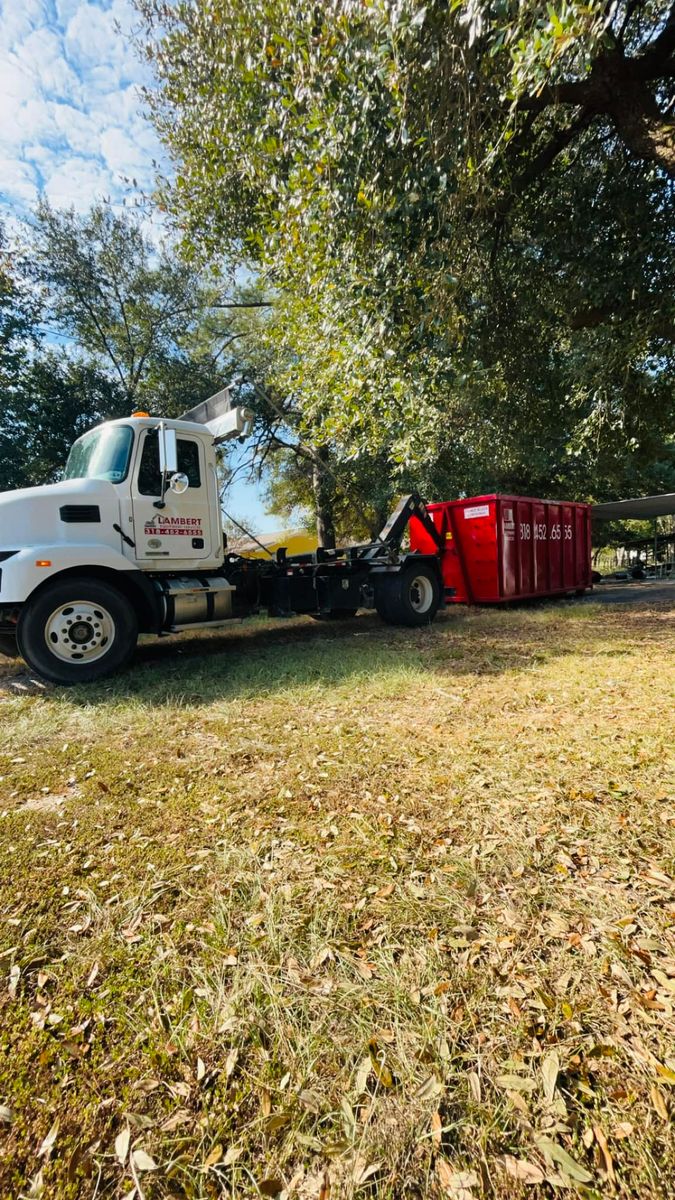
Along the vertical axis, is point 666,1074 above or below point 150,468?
below

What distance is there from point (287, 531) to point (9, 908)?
82.6 ft

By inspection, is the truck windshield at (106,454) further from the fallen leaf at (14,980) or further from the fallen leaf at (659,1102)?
the fallen leaf at (659,1102)

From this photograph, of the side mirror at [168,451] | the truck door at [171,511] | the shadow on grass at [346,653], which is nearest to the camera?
the shadow on grass at [346,653]

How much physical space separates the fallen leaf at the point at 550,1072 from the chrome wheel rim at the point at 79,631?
569 cm

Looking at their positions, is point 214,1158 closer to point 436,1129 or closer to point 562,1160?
point 436,1129

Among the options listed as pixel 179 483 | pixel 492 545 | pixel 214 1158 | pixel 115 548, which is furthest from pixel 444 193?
pixel 492 545

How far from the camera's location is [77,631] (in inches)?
234

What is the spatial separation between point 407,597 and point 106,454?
17.5ft

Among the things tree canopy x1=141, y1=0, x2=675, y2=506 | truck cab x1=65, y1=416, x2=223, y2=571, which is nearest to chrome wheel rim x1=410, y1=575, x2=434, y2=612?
tree canopy x1=141, y1=0, x2=675, y2=506

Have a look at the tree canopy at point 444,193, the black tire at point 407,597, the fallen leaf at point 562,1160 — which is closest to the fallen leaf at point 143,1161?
the fallen leaf at point 562,1160

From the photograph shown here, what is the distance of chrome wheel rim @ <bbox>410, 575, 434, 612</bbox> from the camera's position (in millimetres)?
9781

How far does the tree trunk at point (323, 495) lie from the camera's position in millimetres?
18844

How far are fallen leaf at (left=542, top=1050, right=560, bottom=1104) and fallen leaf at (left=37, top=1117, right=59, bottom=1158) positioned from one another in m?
1.32

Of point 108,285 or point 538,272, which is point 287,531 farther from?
point 538,272
